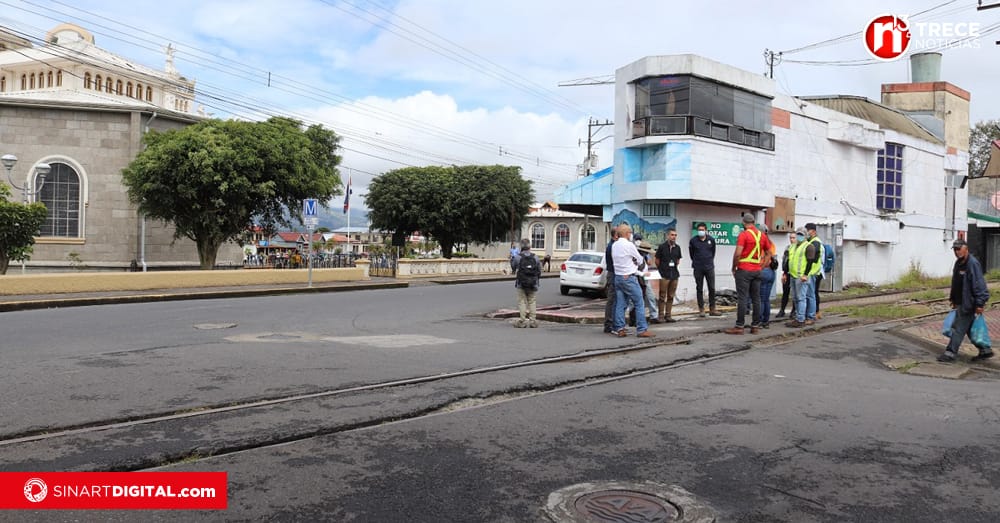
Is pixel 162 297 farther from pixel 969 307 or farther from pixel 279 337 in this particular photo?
pixel 969 307

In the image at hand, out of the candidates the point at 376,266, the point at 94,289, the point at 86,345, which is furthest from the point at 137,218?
the point at 86,345

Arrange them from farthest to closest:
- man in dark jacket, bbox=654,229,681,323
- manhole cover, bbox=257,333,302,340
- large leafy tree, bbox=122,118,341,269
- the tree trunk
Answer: the tree trunk < large leafy tree, bbox=122,118,341,269 < man in dark jacket, bbox=654,229,681,323 < manhole cover, bbox=257,333,302,340

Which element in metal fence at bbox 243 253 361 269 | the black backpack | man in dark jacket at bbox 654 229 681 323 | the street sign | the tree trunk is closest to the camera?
the black backpack

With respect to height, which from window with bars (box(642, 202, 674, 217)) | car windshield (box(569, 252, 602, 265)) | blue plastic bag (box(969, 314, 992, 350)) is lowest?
blue plastic bag (box(969, 314, 992, 350))

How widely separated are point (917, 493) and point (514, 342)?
6.56 metres

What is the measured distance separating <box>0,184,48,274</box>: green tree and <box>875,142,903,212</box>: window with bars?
85.5ft

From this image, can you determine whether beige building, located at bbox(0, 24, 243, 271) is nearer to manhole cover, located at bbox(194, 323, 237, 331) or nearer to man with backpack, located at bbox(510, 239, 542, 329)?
manhole cover, located at bbox(194, 323, 237, 331)

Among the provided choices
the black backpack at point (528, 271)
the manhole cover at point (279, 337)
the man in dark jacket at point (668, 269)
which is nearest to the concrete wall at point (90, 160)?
the manhole cover at point (279, 337)

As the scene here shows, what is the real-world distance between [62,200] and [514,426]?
103 ft

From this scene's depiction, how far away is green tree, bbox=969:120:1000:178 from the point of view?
1966 inches

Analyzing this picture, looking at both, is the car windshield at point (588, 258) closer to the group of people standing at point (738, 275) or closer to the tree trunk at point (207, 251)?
the group of people standing at point (738, 275)

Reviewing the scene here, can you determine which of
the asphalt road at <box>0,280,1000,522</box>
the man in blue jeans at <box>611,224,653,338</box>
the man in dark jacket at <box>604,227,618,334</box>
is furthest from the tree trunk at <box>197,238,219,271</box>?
the man in blue jeans at <box>611,224,653,338</box>

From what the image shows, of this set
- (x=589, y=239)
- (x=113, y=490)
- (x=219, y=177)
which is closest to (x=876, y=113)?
(x=219, y=177)

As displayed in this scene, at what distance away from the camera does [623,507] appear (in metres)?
3.92
